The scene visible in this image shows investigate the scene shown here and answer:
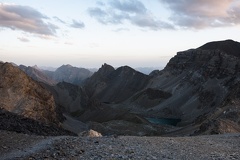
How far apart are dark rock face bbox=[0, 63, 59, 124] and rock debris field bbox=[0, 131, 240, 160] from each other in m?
77.4

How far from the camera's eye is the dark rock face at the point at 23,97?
338ft

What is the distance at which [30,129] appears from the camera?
28672 millimetres

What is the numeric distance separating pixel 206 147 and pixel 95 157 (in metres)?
10.1

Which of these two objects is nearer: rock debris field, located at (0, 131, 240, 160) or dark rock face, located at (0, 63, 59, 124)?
rock debris field, located at (0, 131, 240, 160)

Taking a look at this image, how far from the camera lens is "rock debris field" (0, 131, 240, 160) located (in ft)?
65.0

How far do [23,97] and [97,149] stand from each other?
90.5 meters

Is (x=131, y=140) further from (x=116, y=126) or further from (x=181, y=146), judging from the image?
(x=116, y=126)

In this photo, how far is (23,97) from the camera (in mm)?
107812

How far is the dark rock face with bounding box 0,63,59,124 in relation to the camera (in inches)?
4055

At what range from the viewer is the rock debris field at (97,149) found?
1980 cm

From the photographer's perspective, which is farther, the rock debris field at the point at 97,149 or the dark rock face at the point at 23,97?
the dark rock face at the point at 23,97

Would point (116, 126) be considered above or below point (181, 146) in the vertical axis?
below

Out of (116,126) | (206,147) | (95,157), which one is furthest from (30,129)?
(116,126)

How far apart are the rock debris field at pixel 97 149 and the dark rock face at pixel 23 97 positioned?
254 ft
